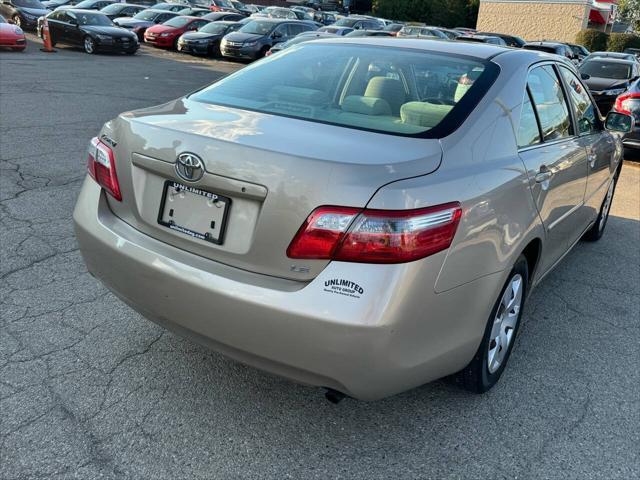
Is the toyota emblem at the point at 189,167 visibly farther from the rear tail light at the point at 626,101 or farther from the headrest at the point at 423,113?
the rear tail light at the point at 626,101

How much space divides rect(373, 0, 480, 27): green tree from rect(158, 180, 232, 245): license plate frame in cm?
5410

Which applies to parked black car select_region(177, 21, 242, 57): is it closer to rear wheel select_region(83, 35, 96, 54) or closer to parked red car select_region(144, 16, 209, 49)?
parked red car select_region(144, 16, 209, 49)

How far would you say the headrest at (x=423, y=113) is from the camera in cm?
282

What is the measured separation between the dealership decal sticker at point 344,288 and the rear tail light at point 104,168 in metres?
1.17

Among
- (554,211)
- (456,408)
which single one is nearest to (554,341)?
(554,211)

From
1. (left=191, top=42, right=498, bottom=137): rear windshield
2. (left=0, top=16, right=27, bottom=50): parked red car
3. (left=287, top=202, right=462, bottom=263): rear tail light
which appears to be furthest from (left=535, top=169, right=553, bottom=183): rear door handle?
(left=0, top=16, right=27, bottom=50): parked red car

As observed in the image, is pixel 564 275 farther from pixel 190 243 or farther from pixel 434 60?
pixel 190 243

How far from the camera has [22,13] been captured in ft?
83.1

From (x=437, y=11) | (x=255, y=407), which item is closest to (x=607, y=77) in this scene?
(x=255, y=407)

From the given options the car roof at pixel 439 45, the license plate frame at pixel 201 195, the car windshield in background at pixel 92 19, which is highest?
the car roof at pixel 439 45

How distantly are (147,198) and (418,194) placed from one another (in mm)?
1193

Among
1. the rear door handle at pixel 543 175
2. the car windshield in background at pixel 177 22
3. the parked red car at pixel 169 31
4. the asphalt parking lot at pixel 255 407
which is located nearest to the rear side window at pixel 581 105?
the rear door handle at pixel 543 175

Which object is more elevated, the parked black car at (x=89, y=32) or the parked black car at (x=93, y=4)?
the parked black car at (x=93, y=4)

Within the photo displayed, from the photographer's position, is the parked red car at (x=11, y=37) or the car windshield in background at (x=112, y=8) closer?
the parked red car at (x=11, y=37)
